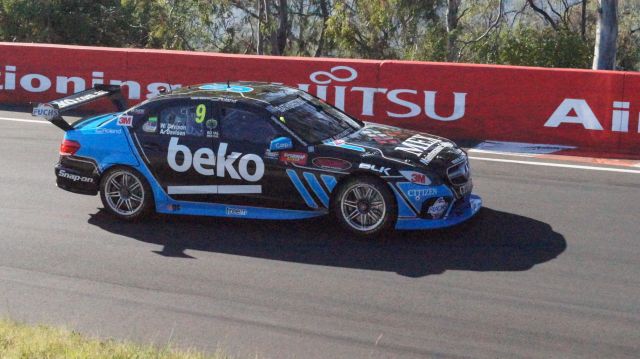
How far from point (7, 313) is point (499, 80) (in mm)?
8688

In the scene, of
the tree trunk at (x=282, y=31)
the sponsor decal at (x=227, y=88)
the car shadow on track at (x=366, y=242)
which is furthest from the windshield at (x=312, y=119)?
the tree trunk at (x=282, y=31)

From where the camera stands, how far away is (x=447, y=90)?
14.7 m

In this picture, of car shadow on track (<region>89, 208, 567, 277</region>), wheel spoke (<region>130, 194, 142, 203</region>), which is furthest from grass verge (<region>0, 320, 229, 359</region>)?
wheel spoke (<region>130, 194, 142, 203</region>)

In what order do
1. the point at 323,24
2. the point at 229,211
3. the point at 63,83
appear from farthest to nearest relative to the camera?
the point at 323,24
the point at 63,83
the point at 229,211

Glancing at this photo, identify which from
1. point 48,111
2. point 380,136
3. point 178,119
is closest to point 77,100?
point 48,111

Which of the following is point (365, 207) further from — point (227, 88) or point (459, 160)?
point (227, 88)

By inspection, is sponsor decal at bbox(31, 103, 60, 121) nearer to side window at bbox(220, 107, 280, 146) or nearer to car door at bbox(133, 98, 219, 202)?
car door at bbox(133, 98, 219, 202)

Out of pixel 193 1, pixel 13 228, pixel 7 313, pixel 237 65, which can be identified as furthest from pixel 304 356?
pixel 193 1

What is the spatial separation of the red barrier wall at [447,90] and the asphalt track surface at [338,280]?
2.52 m

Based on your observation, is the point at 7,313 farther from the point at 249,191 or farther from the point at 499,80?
the point at 499,80

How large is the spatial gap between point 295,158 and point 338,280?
1602mm

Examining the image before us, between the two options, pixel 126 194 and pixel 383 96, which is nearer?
pixel 126 194

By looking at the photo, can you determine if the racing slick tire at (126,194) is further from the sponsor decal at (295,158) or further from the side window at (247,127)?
the sponsor decal at (295,158)

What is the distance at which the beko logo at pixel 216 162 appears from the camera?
9.78 metres
